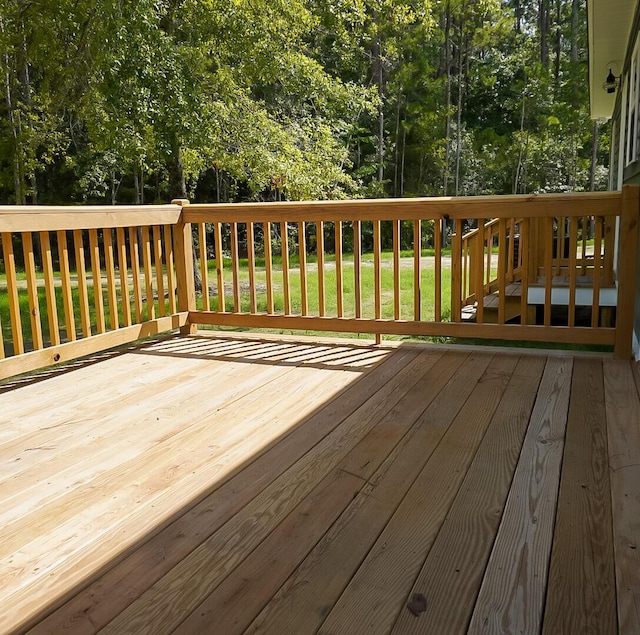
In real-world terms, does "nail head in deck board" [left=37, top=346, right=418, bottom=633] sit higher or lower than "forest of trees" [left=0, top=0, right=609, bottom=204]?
lower

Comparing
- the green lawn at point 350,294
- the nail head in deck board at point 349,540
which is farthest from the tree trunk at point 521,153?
the nail head in deck board at point 349,540

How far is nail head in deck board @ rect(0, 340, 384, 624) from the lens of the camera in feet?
5.04

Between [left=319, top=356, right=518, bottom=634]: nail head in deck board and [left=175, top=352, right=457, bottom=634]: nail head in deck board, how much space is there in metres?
0.16

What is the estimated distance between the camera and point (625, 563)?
5.17ft

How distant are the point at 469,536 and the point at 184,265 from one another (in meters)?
3.36

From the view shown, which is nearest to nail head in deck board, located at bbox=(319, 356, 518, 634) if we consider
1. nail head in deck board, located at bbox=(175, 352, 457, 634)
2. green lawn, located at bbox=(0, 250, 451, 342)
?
nail head in deck board, located at bbox=(175, 352, 457, 634)

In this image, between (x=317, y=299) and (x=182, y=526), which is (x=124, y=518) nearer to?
(x=182, y=526)

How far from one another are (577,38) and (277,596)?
23.4m

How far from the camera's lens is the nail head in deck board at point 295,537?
1.43 metres

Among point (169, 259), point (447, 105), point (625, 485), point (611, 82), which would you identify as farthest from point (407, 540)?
point (447, 105)

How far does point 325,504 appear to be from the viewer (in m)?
1.95

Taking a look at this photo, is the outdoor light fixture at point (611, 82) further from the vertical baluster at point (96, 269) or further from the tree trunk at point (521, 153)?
the tree trunk at point (521, 153)

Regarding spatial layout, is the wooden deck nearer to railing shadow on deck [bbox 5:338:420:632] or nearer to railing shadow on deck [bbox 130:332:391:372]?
railing shadow on deck [bbox 5:338:420:632]

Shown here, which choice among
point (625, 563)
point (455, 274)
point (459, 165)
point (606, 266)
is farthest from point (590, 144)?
point (625, 563)
